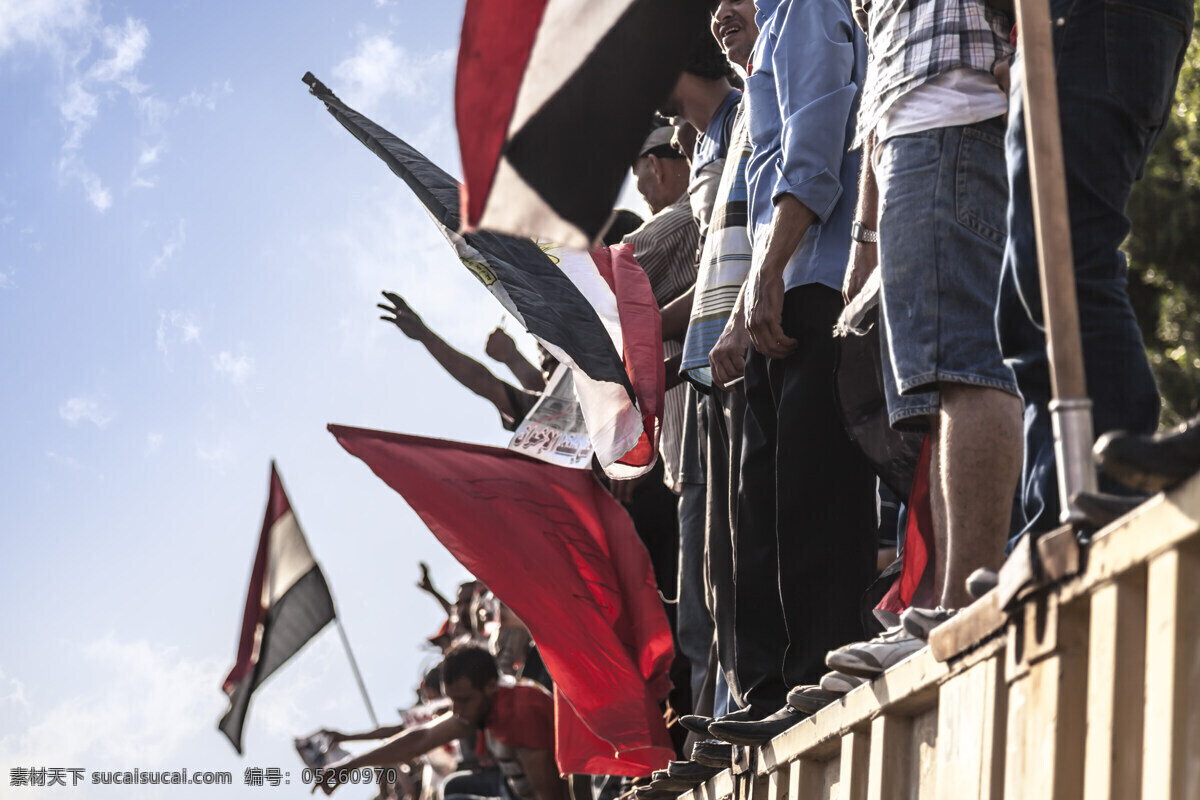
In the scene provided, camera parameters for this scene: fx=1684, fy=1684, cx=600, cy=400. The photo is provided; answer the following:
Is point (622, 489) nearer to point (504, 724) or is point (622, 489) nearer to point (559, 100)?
point (504, 724)

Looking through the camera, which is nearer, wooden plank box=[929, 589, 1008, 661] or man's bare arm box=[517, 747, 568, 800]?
wooden plank box=[929, 589, 1008, 661]

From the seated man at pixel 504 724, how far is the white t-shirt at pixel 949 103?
15.6 feet

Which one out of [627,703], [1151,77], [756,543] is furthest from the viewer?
[627,703]

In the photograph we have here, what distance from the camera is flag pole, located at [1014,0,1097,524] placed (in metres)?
2.51

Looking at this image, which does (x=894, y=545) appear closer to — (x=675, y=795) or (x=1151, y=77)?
(x=675, y=795)

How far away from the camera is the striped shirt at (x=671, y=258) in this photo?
6.47 m

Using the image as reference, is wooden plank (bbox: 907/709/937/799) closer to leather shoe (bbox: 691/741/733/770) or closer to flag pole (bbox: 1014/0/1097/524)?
flag pole (bbox: 1014/0/1097/524)

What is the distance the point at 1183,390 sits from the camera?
595 inches

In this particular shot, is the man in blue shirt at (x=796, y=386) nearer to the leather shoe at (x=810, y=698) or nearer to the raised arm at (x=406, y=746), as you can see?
the leather shoe at (x=810, y=698)

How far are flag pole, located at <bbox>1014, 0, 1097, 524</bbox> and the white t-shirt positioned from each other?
99cm

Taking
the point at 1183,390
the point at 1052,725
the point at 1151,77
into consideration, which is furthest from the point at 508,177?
the point at 1183,390

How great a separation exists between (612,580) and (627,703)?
630 millimetres

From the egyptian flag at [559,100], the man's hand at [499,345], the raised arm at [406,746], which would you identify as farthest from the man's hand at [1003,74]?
the raised arm at [406,746]

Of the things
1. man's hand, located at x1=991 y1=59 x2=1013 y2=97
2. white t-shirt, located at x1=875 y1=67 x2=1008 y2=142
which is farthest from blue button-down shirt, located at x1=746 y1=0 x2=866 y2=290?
man's hand, located at x1=991 y1=59 x2=1013 y2=97
